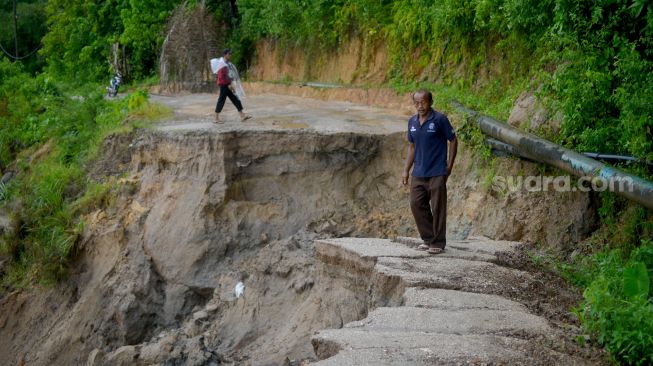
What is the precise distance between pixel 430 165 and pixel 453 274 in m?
1.09

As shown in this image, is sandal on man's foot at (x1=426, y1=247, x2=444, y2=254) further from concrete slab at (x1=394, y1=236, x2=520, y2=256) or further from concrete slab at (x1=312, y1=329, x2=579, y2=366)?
concrete slab at (x1=312, y1=329, x2=579, y2=366)

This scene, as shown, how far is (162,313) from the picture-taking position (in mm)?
11414

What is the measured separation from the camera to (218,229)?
1161cm

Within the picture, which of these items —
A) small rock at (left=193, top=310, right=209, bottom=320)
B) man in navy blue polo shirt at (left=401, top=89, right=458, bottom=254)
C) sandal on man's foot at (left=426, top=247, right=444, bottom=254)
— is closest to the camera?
man in navy blue polo shirt at (left=401, top=89, right=458, bottom=254)

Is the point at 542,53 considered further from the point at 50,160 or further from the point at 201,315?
the point at 50,160

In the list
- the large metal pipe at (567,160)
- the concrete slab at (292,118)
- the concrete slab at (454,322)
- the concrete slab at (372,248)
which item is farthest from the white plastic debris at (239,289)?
the concrete slab at (454,322)

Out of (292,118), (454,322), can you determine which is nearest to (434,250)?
(454,322)

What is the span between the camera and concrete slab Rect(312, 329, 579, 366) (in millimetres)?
4938

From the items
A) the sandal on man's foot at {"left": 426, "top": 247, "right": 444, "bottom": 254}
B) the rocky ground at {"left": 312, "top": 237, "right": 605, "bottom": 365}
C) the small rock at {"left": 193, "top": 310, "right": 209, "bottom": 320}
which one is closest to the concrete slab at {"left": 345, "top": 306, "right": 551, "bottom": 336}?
the rocky ground at {"left": 312, "top": 237, "right": 605, "bottom": 365}

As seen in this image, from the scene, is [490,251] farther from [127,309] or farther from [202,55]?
[202,55]

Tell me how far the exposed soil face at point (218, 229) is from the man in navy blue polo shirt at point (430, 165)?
5.57ft

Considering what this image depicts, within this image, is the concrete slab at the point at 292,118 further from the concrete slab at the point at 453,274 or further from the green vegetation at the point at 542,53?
the concrete slab at the point at 453,274

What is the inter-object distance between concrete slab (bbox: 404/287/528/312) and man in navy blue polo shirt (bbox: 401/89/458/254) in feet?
4.09

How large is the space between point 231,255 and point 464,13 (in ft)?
16.0
